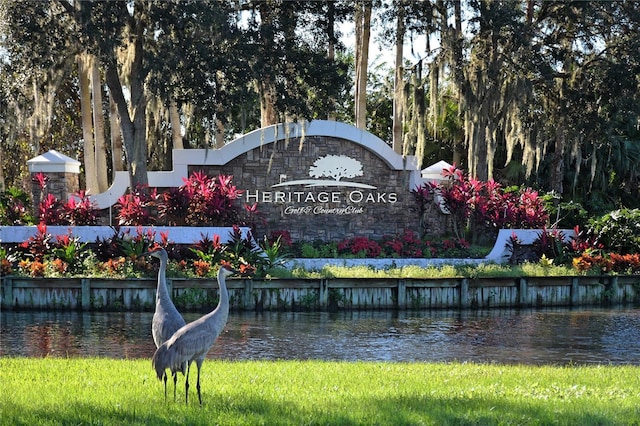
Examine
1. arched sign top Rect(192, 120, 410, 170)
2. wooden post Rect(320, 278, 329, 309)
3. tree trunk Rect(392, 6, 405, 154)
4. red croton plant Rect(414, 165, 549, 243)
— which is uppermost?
tree trunk Rect(392, 6, 405, 154)

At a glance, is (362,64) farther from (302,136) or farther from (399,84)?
(302,136)

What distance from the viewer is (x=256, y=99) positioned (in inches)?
1008

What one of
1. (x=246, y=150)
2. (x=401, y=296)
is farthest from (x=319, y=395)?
(x=246, y=150)

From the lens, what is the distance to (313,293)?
67.8 ft

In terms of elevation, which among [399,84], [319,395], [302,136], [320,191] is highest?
[399,84]

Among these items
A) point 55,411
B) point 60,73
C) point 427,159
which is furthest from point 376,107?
point 55,411

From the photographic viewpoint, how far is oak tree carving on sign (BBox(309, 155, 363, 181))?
25344 mm

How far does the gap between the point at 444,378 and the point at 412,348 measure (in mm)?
4628

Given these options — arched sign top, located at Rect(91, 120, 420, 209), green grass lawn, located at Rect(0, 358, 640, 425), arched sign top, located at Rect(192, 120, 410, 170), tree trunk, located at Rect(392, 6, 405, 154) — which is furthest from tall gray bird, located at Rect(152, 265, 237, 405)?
tree trunk, located at Rect(392, 6, 405, 154)

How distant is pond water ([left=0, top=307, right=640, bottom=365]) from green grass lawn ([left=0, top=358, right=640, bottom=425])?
8.08ft

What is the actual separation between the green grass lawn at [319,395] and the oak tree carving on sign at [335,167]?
1341 cm

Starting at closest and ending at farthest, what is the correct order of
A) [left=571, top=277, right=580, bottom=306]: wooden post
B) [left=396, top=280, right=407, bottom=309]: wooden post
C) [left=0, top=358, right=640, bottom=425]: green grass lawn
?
1. [left=0, top=358, right=640, bottom=425]: green grass lawn
2. [left=396, top=280, right=407, bottom=309]: wooden post
3. [left=571, top=277, right=580, bottom=306]: wooden post

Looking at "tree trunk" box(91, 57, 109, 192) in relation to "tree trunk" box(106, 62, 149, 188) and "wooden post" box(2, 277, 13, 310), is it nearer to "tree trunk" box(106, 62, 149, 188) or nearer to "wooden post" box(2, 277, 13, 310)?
"tree trunk" box(106, 62, 149, 188)

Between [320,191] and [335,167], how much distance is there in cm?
77
